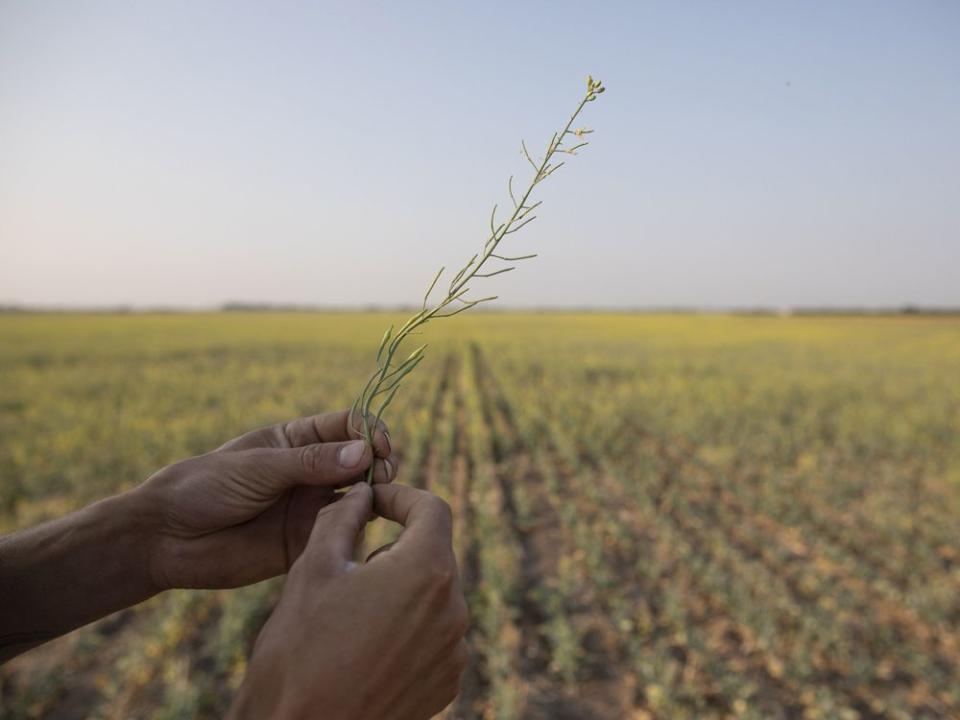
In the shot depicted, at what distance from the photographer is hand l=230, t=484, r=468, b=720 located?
1025mm

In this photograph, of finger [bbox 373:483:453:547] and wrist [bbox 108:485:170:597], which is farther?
wrist [bbox 108:485:170:597]

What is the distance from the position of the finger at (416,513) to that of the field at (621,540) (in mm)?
2359

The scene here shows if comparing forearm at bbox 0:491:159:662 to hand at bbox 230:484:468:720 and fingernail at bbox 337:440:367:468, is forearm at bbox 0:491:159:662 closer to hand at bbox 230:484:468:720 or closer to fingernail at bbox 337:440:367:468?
fingernail at bbox 337:440:367:468

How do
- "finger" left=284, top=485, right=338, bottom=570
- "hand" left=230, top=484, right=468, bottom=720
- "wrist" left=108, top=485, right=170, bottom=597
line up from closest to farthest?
"hand" left=230, top=484, right=468, bottom=720
"wrist" left=108, top=485, right=170, bottom=597
"finger" left=284, top=485, right=338, bottom=570

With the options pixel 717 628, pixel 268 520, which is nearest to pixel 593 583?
pixel 717 628

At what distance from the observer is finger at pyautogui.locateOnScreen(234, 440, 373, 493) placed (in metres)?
1.70

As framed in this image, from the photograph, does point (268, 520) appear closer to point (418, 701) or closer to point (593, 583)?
point (418, 701)

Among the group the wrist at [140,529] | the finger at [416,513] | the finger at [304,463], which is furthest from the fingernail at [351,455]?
the wrist at [140,529]

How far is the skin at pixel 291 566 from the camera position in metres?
1.05

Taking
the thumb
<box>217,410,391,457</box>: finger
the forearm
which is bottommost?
the forearm

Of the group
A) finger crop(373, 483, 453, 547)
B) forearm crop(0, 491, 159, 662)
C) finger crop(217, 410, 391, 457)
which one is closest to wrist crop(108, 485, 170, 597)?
forearm crop(0, 491, 159, 662)

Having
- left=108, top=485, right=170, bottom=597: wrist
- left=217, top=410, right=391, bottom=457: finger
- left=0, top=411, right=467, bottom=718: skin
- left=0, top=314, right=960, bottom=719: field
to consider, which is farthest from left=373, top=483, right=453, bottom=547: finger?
left=0, top=314, right=960, bottom=719: field

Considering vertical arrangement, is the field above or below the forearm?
below

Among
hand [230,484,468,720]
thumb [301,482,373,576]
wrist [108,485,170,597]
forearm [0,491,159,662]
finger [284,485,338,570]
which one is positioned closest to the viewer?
hand [230,484,468,720]
